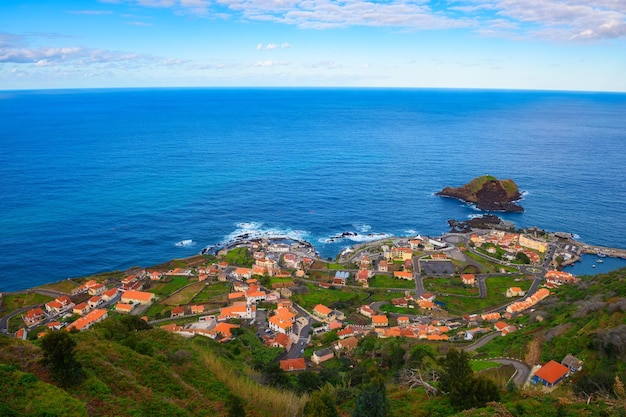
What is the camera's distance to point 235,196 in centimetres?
11606

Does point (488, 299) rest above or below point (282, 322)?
above

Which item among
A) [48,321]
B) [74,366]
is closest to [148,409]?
[74,366]

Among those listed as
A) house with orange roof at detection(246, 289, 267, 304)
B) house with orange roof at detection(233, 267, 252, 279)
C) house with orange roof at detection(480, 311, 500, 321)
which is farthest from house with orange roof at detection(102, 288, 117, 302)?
house with orange roof at detection(480, 311, 500, 321)

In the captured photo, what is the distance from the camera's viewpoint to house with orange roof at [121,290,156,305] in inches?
2687

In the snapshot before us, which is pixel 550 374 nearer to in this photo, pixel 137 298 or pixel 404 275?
pixel 404 275

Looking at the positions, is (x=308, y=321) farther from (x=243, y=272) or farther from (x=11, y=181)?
(x=11, y=181)

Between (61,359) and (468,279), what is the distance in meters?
66.2

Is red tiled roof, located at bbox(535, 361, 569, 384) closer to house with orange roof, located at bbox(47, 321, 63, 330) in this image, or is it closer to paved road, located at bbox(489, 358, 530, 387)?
paved road, located at bbox(489, 358, 530, 387)

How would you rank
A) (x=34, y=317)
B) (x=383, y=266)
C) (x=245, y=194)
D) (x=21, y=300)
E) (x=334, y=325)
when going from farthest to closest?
(x=245, y=194) → (x=383, y=266) → (x=21, y=300) → (x=34, y=317) → (x=334, y=325)

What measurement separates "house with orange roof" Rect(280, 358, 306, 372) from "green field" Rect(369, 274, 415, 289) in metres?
29.4

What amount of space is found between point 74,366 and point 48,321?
1772 inches

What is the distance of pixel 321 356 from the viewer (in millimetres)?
50406

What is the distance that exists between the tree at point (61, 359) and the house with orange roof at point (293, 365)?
2542cm

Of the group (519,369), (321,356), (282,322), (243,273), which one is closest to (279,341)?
(282,322)
